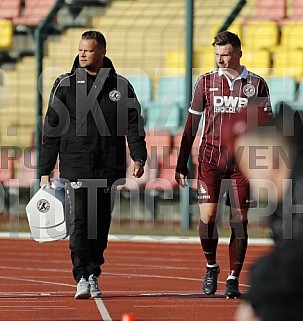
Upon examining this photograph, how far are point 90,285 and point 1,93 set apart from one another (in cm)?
1235

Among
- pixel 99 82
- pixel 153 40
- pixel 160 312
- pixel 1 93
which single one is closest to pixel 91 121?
pixel 99 82

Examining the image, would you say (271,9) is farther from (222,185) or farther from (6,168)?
(222,185)

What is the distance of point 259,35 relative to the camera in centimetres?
2083

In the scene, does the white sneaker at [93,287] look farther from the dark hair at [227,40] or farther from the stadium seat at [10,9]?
the stadium seat at [10,9]

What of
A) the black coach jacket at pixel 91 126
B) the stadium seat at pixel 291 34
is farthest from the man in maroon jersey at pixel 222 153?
the stadium seat at pixel 291 34

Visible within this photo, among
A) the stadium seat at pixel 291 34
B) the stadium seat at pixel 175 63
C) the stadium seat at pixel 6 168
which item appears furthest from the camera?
the stadium seat at pixel 291 34

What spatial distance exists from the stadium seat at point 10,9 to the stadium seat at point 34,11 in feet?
0.46

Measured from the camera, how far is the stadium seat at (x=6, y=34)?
2228cm

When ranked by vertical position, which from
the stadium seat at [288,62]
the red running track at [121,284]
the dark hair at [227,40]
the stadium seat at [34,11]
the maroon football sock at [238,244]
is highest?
the stadium seat at [34,11]

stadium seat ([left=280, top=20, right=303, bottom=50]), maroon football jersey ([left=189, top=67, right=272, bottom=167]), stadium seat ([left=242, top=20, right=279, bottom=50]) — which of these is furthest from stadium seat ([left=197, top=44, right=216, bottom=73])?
maroon football jersey ([left=189, top=67, right=272, bottom=167])

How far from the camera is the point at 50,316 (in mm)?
8344

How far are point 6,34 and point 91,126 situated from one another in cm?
1355

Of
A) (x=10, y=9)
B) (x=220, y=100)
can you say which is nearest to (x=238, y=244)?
(x=220, y=100)

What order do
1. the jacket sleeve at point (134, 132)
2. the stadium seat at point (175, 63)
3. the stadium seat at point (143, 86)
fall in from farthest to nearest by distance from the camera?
the stadium seat at point (175, 63) → the stadium seat at point (143, 86) → the jacket sleeve at point (134, 132)
